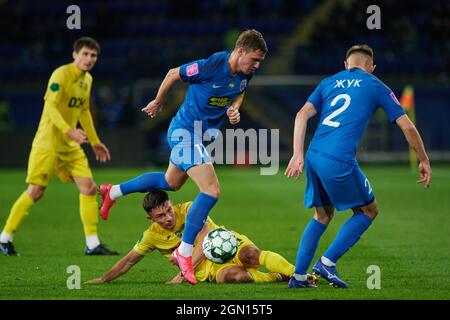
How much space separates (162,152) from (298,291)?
19070mm

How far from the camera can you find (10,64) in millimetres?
28016

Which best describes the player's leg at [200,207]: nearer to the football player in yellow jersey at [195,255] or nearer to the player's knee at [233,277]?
the football player in yellow jersey at [195,255]

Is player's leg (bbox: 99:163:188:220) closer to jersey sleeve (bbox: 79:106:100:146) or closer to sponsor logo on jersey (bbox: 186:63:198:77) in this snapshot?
sponsor logo on jersey (bbox: 186:63:198:77)

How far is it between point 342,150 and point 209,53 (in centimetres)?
1956

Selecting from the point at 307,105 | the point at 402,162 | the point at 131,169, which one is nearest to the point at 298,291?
the point at 307,105

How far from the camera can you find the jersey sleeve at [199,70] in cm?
796

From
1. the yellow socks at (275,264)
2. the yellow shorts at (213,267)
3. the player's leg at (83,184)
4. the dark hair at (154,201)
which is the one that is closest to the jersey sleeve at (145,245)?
the dark hair at (154,201)

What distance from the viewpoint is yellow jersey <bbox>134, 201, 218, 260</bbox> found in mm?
7855

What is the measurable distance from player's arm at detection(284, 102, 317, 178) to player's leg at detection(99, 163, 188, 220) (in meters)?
1.51

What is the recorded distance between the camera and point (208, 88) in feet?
26.4

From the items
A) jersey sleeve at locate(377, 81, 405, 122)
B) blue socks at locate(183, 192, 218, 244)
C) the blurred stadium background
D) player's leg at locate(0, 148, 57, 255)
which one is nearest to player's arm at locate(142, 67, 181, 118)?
blue socks at locate(183, 192, 218, 244)

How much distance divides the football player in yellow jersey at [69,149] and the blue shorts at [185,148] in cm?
197

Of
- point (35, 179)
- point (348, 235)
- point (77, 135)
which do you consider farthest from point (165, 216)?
point (35, 179)

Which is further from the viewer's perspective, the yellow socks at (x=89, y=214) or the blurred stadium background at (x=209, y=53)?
the blurred stadium background at (x=209, y=53)
